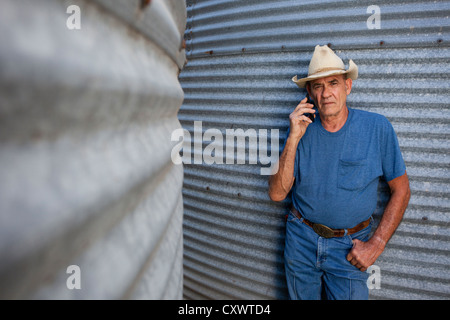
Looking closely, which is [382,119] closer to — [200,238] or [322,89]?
[322,89]

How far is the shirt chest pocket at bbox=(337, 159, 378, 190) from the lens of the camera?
2105 mm

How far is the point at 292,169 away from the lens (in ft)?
7.52

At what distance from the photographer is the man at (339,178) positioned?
2.12 m

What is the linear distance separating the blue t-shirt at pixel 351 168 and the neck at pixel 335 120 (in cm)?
4

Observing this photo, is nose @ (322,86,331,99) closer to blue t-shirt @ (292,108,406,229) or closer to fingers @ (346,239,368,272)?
blue t-shirt @ (292,108,406,229)

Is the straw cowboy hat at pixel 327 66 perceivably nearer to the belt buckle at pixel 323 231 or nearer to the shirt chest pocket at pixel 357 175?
the shirt chest pocket at pixel 357 175

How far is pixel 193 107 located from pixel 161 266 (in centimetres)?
253

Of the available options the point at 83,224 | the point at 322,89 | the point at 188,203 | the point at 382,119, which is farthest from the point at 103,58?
the point at 188,203

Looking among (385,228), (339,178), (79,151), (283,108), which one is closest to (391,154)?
(339,178)

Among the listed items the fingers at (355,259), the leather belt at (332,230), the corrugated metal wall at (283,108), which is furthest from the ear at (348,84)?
the fingers at (355,259)

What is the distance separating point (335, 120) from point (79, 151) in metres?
2.08

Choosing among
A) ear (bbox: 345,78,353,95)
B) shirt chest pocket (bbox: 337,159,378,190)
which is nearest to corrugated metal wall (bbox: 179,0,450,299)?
ear (bbox: 345,78,353,95)

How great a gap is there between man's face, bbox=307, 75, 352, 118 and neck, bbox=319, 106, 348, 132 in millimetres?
23

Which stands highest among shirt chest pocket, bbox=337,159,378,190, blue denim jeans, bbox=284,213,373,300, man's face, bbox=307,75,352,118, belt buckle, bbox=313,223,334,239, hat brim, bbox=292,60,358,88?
hat brim, bbox=292,60,358,88
